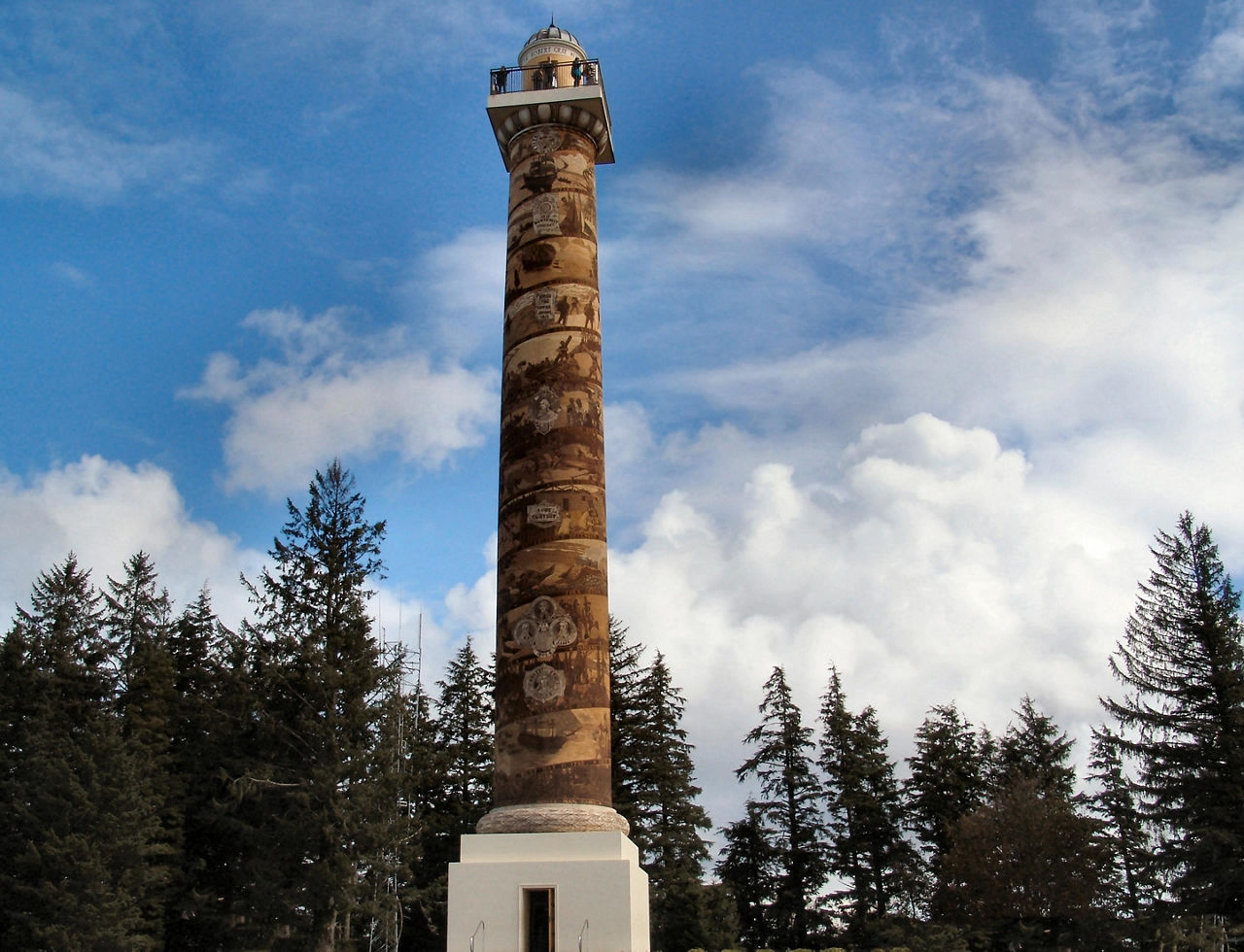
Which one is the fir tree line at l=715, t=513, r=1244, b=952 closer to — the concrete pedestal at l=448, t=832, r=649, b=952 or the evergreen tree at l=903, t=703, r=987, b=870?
the evergreen tree at l=903, t=703, r=987, b=870

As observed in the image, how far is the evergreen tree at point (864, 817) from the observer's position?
3328cm

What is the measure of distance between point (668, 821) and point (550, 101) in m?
20.1

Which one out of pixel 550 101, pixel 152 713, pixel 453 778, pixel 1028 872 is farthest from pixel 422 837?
pixel 550 101

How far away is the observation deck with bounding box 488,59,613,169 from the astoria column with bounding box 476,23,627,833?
0.02 meters

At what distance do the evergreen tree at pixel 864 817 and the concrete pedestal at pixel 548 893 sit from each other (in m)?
20.0

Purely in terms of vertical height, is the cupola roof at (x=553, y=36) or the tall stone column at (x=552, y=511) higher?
the cupola roof at (x=553, y=36)

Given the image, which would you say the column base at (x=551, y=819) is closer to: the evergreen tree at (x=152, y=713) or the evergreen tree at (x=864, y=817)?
the evergreen tree at (x=152, y=713)

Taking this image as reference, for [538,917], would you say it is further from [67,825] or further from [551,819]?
[67,825]

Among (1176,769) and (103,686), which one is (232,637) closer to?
(103,686)

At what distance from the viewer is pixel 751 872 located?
33.5 m

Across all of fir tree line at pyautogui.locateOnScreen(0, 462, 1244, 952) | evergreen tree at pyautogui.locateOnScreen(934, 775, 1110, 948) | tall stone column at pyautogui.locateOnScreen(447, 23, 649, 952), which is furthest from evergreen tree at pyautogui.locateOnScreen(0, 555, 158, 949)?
evergreen tree at pyautogui.locateOnScreen(934, 775, 1110, 948)

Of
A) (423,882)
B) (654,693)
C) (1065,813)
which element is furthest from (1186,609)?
(423,882)

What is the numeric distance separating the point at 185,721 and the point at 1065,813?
21744 mm

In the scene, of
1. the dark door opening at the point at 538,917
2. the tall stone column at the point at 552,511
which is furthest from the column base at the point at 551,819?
the dark door opening at the point at 538,917
